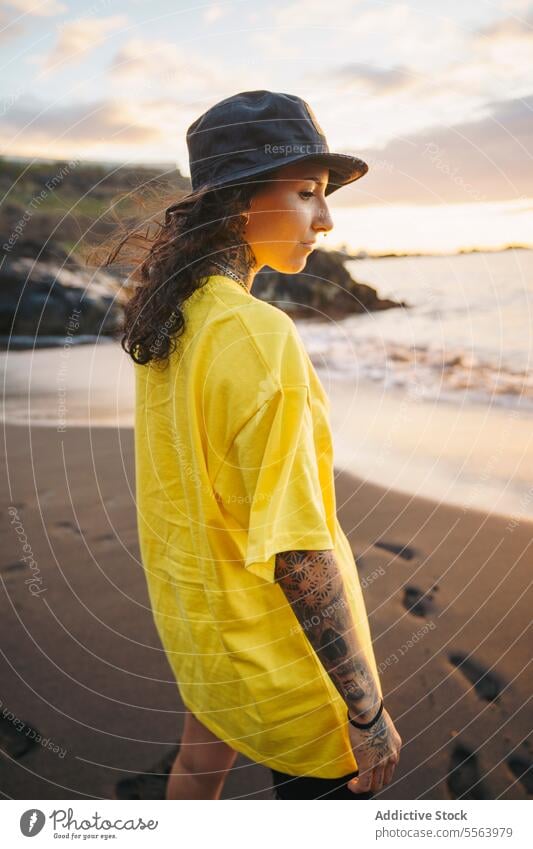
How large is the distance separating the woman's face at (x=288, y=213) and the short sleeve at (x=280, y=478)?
0.30 meters

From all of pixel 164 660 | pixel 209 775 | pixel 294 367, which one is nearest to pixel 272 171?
pixel 294 367

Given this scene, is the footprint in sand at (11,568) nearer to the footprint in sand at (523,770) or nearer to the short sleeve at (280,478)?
the footprint in sand at (523,770)

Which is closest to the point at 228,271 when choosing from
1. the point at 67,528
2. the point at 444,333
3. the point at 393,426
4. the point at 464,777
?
the point at 464,777

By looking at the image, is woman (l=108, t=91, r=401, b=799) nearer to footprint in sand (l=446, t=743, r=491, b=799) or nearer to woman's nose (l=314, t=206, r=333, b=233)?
woman's nose (l=314, t=206, r=333, b=233)

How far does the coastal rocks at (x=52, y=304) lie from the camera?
8.17 meters

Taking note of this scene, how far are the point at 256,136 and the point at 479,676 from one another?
1820 millimetres

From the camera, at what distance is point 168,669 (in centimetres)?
237

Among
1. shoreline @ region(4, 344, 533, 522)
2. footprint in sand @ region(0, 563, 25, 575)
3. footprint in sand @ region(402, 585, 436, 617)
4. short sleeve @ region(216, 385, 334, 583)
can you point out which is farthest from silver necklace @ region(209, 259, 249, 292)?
shoreline @ region(4, 344, 533, 522)

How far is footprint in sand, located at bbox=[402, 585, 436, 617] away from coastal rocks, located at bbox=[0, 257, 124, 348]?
593 centimetres

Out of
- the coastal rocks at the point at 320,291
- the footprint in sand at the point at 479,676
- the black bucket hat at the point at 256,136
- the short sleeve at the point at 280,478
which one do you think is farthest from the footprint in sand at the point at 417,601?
the coastal rocks at the point at 320,291

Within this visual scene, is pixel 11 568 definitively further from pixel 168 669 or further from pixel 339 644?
pixel 339 644

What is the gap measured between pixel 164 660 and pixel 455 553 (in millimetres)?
1320
